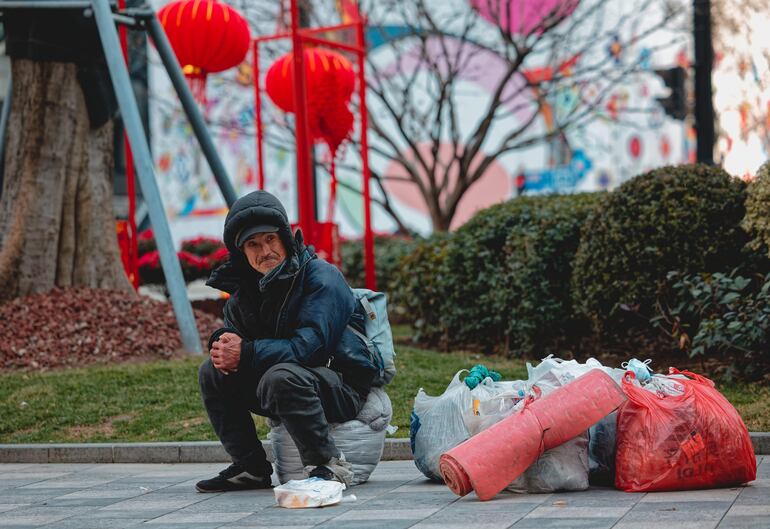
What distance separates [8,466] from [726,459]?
4.63m

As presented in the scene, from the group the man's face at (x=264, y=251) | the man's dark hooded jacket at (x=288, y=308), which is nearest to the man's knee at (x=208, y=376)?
the man's dark hooded jacket at (x=288, y=308)

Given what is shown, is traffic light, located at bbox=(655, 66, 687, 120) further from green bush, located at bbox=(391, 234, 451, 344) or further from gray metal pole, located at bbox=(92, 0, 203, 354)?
gray metal pole, located at bbox=(92, 0, 203, 354)

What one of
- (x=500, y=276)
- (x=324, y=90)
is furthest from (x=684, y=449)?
(x=324, y=90)

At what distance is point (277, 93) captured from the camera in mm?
13969

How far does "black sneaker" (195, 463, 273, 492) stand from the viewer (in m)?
6.21

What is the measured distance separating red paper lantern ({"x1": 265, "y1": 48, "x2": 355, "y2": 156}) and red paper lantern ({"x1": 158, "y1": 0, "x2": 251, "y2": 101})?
109cm

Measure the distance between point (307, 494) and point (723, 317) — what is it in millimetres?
4446

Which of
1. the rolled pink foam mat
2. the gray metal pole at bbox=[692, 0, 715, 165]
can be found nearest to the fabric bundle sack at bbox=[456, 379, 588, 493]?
the rolled pink foam mat

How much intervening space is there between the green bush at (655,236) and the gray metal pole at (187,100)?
343 centimetres

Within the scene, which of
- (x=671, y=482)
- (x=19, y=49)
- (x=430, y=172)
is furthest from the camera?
(x=430, y=172)

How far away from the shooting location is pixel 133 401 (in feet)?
29.9

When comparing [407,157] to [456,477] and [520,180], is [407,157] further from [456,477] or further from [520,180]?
[456,477]

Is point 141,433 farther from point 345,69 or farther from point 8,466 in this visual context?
point 345,69

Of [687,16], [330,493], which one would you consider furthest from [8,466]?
[687,16]
